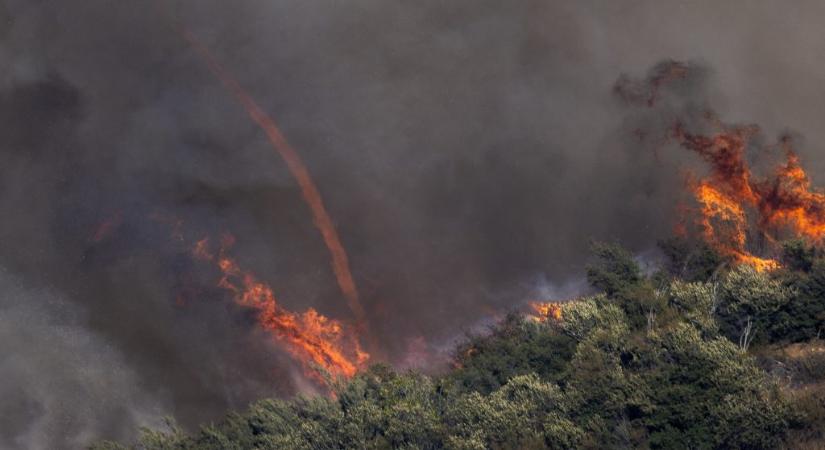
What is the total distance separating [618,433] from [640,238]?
26.6 meters

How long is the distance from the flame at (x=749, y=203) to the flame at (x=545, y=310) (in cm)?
Answer: 909

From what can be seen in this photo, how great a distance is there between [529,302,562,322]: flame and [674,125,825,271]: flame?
9091 mm

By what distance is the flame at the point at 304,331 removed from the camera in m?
64.9

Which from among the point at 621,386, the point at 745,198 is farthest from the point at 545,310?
the point at 621,386

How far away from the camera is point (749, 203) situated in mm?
65062

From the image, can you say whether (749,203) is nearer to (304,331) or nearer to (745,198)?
(745,198)

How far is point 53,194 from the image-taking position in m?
75.8

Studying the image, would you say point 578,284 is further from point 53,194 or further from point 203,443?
point 53,194

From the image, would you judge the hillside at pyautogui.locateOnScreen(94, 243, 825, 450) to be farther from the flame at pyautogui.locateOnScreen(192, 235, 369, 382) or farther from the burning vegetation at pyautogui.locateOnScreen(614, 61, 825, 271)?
the flame at pyautogui.locateOnScreen(192, 235, 369, 382)

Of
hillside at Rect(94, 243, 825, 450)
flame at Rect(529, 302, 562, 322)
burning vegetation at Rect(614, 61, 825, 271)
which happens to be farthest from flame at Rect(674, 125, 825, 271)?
flame at Rect(529, 302, 562, 322)

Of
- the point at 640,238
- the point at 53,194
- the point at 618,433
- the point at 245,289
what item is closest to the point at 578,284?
the point at 640,238

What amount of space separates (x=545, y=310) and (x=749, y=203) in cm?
1260

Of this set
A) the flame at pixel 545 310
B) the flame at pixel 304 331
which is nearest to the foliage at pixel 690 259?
the flame at pixel 545 310

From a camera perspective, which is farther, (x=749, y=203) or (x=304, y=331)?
(x=304, y=331)
